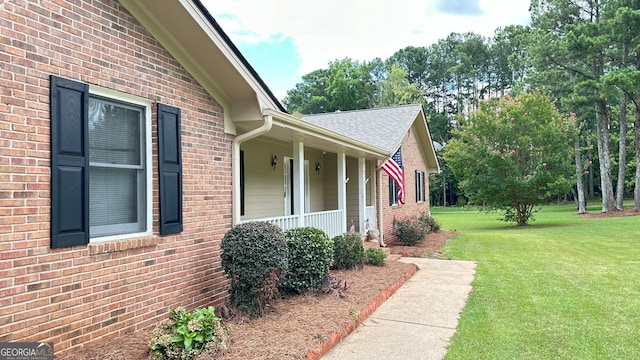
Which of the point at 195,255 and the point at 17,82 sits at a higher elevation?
the point at 17,82

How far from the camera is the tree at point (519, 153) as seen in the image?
20.1 metres

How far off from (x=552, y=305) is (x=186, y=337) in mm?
5513

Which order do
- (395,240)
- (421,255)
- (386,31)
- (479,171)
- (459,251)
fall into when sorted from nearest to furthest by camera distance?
(421,255), (459,251), (395,240), (479,171), (386,31)

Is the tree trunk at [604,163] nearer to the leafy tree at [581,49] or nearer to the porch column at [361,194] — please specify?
the leafy tree at [581,49]

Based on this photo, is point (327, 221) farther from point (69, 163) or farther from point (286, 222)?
point (69, 163)

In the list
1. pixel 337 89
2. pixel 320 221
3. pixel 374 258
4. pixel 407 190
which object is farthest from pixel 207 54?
pixel 337 89

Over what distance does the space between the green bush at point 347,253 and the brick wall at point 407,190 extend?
4375 millimetres

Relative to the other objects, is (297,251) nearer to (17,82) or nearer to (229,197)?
(229,197)

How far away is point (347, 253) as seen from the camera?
812 centimetres

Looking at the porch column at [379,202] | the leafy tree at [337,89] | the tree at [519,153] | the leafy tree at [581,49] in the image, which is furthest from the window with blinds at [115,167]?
the leafy tree at [337,89]

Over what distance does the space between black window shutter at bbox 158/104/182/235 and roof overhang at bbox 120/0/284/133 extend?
77 cm

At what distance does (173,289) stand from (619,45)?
3070 cm

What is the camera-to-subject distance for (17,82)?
3229mm

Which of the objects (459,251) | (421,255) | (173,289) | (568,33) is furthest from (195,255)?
(568,33)
